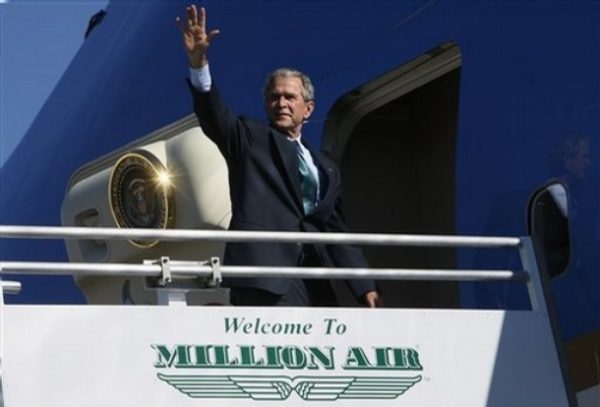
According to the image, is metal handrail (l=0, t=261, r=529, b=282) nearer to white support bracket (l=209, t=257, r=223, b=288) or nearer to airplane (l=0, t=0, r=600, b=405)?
white support bracket (l=209, t=257, r=223, b=288)

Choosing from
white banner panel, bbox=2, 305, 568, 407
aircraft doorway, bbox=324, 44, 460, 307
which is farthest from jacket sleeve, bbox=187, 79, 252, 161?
aircraft doorway, bbox=324, 44, 460, 307

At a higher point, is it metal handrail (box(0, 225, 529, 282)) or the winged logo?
metal handrail (box(0, 225, 529, 282))

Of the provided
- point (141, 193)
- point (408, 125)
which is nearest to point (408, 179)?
point (408, 125)

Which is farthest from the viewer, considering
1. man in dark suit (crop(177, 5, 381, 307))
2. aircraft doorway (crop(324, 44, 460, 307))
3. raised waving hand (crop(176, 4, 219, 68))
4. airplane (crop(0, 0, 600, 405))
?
aircraft doorway (crop(324, 44, 460, 307))

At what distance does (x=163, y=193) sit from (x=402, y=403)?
2.53 metres

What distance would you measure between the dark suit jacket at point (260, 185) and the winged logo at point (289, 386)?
0.63m

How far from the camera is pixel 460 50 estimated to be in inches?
221

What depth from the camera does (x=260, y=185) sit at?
487cm

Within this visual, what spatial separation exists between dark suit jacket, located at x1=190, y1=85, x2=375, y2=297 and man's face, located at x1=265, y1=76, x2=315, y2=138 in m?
0.05

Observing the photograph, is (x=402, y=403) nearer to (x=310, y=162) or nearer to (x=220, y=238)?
(x=220, y=238)

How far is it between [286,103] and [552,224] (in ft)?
3.26

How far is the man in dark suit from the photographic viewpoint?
470 cm

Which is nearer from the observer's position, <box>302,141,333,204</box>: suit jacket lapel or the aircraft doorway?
<box>302,141,333,204</box>: suit jacket lapel

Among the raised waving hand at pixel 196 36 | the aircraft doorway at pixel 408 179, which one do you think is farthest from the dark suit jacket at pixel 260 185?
the aircraft doorway at pixel 408 179
